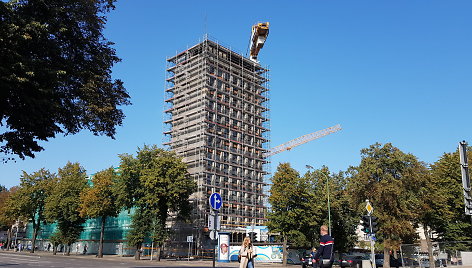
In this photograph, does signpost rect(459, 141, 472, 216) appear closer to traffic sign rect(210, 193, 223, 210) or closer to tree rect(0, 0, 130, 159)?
traffic sign rect(210, 193, 223, 210)

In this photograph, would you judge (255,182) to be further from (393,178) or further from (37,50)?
(37,50)

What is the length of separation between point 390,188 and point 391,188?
0.09m

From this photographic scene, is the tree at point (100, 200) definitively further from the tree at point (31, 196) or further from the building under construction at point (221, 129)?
the building under construction at point (221, 129)

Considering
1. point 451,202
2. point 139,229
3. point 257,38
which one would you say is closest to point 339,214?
point 451,202

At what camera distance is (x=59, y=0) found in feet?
43.7

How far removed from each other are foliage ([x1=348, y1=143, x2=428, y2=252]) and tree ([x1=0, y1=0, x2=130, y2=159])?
28800 millimetres

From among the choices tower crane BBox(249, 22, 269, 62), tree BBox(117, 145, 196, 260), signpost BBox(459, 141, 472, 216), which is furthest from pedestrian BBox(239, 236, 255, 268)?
tower crane BBox(249, 22, 269, 62)

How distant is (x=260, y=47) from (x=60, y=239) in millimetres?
69030

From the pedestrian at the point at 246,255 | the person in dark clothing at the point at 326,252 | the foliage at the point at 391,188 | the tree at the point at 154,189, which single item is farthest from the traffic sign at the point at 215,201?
the tree at the point at 154,189

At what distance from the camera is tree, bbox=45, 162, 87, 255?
5906 centimetres

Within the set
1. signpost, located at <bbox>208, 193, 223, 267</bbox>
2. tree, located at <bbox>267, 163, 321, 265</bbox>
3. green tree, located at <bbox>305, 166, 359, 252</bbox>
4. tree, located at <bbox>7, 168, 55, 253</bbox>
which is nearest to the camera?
signpost, located at <bbox>208, 193, 223, 267</bbox>

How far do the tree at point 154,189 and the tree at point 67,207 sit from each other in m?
10.3

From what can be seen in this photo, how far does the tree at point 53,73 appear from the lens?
11.6 meters

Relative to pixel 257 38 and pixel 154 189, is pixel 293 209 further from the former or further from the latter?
pixel 257 38
